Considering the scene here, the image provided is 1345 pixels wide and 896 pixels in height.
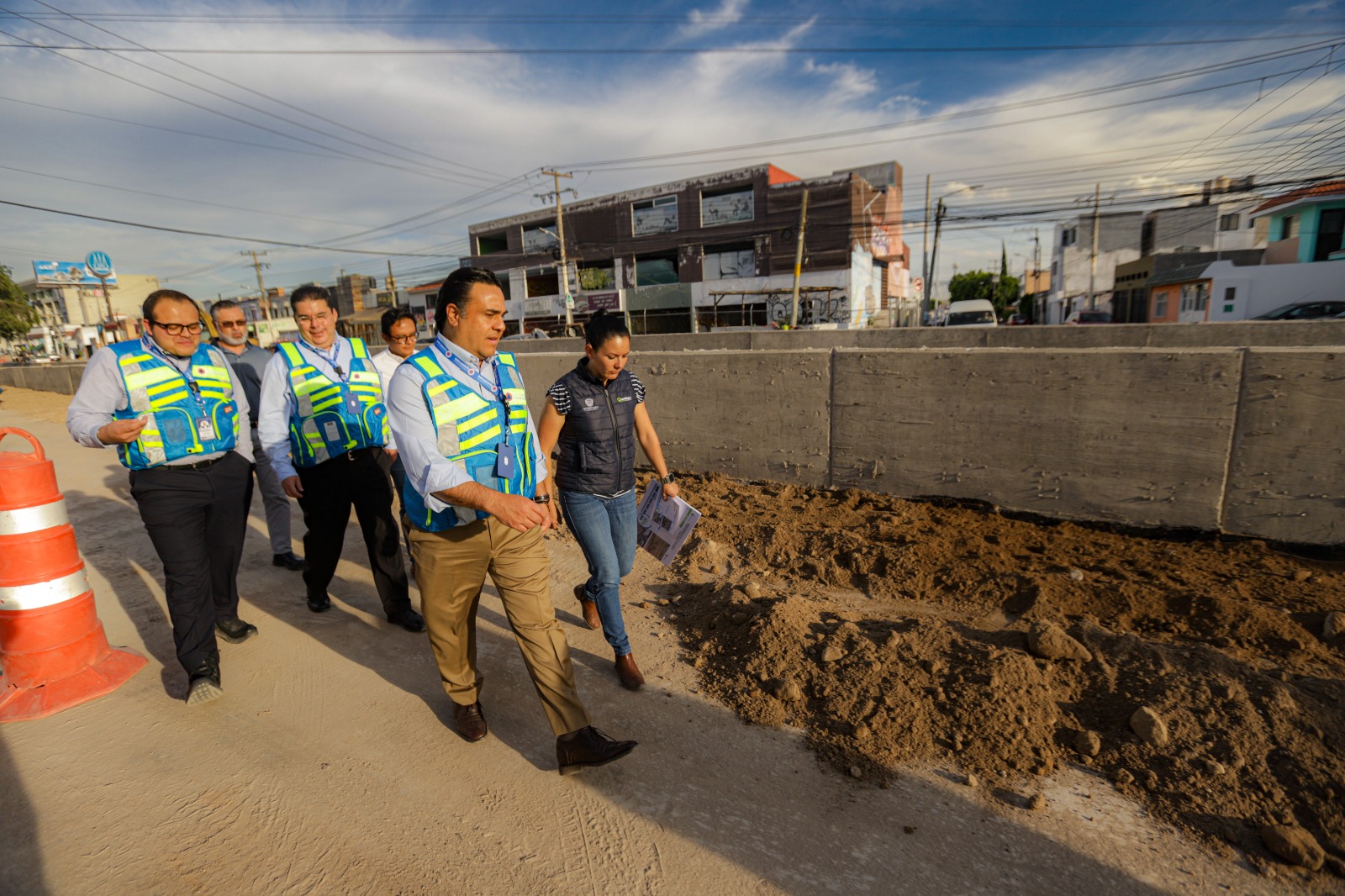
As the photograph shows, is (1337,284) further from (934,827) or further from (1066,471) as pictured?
(934,827)

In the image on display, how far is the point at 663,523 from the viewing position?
3.75 meters

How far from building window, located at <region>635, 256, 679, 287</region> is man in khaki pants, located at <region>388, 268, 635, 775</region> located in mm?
36523

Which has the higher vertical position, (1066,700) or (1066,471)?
(1066,471)

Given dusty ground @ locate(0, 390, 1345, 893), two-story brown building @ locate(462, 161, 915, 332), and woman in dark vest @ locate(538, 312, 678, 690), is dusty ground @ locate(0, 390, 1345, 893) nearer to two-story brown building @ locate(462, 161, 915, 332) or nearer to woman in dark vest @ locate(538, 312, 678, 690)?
woman in dark vest @ locate(538, 312, 678, 690)

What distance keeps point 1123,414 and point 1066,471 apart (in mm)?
534

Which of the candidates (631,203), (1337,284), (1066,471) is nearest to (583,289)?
(631,203)

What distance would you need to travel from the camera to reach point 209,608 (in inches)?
131

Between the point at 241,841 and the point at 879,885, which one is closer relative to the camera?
the point at 879,885

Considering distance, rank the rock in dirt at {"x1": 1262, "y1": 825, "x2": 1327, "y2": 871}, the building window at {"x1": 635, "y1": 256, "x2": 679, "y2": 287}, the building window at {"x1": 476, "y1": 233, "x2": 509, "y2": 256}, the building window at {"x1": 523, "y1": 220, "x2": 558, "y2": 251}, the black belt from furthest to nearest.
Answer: the building window at {"x1": 476, "y1": 233, "x2": 509, "y2": 256} < the building window at {"x1": 523, "y1": 220, "x2": 558, "y2": 251} < the building window at {"x1": 635, "y1": 256, "x2": 679, "y2": 287} < the black belt < the rock in dirt at {"x1": 1262, "y1": 825, "x2": 1327, "y2": 871}

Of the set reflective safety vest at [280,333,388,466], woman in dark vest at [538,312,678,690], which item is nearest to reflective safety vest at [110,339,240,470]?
reflective safety vest at [280,333,388,466]

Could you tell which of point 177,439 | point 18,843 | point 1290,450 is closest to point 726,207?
point 1290,450

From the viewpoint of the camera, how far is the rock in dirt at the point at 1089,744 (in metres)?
2.61

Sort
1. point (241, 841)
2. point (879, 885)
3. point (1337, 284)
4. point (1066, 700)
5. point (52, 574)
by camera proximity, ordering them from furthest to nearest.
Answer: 1. point (1337, 284)
2. point (52, 574)
3. point (1066, 700)
4. point (241, 841)
5. point (879, 885)

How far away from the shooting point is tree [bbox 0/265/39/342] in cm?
2623
